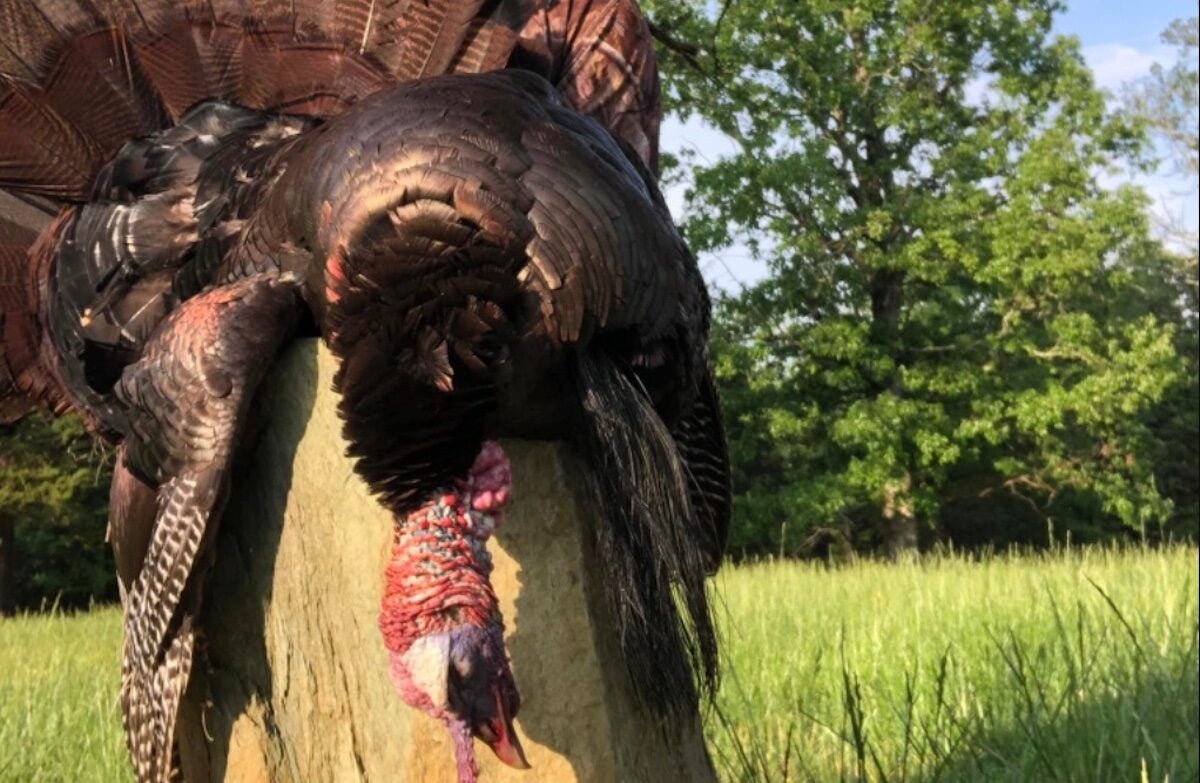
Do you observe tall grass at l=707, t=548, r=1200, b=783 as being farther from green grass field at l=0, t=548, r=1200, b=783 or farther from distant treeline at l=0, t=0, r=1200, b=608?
distant treeline at l=0, t=0, r=1200, b=608

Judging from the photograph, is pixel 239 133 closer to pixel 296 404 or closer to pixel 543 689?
pixel 296 404

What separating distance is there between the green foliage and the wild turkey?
6.39 metres

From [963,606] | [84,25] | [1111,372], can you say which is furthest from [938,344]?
[84,25]

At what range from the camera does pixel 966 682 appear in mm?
3932

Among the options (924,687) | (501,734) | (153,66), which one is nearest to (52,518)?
(924,687)

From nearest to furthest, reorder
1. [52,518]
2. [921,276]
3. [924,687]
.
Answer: [924,687] < [52,518] < [921,276]

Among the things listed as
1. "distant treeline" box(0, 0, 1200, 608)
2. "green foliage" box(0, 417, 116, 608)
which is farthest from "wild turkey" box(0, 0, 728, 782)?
"distant treeline" box(0, 0, 1200, 608)

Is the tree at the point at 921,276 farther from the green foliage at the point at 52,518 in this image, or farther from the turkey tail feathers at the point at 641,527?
the turkey tail feathers at the point at 641,527

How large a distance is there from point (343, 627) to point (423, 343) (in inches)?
21.5

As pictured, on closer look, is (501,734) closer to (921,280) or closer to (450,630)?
(450,630)

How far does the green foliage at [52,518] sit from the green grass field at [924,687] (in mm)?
4125

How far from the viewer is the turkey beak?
1576 mm

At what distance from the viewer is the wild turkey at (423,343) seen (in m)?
1.59

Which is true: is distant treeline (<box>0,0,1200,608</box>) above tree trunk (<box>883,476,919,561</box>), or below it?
above
